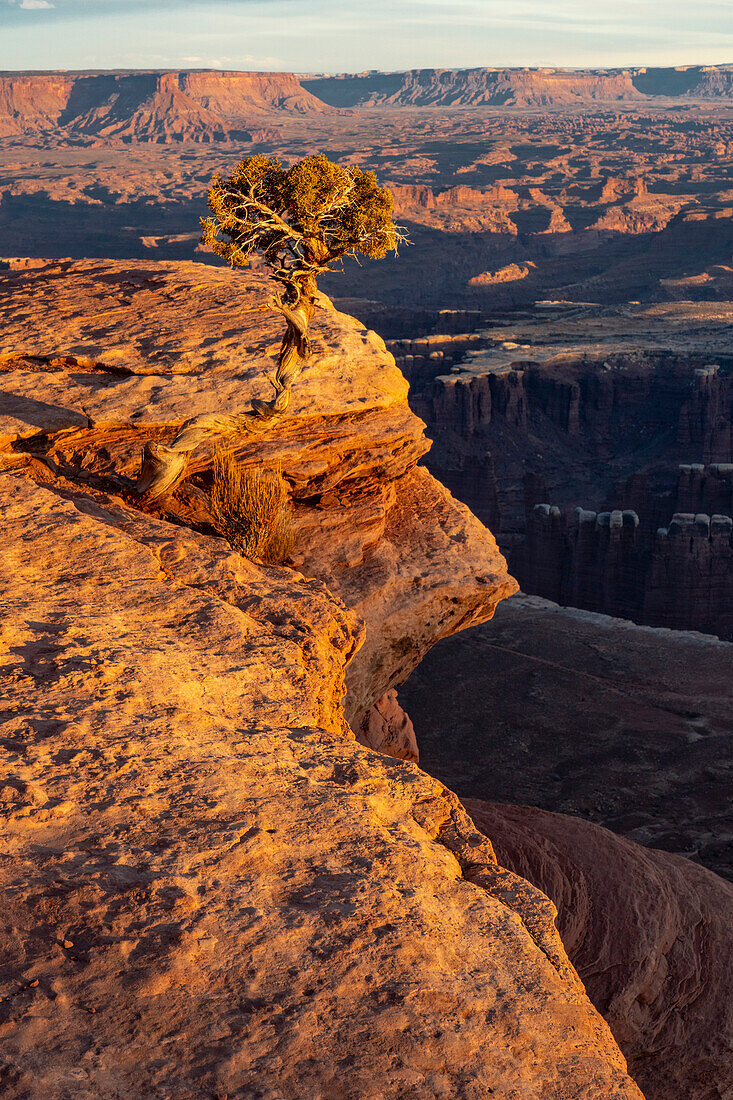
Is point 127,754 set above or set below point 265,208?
below

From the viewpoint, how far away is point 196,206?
13588cm

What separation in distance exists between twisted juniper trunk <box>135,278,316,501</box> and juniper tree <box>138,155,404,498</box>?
1 centimetres

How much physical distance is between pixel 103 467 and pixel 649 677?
14331 mm

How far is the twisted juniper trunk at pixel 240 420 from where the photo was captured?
1027cm

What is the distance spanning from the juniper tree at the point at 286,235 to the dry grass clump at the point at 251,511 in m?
0.47

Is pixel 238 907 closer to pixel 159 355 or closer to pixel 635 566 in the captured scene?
pixel 159 355

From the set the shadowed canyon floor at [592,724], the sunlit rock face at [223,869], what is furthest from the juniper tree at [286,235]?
the shadowed canyon floor at [592,724]

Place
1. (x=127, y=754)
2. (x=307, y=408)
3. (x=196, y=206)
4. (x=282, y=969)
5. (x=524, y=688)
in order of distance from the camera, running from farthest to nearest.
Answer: (x=196, y=206) → (x=524, y=688) → (x=307, y=408) → (x=127, y=754) → (x=282, y=969)

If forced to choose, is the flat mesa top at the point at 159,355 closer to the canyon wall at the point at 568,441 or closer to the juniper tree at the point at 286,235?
the juniper tree at the point at 286,235

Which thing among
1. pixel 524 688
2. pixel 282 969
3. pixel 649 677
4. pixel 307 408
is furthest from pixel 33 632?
pixel 649 677

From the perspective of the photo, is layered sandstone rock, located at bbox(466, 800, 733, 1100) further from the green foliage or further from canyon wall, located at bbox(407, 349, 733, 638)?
canyon wall, located at bbox(407, 349, 733, 638)

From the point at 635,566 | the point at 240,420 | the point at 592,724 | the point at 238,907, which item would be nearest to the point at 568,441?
the point at 635,566

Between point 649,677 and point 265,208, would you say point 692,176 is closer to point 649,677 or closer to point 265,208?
point 649,677

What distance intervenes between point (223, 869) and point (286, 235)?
8504 mm
